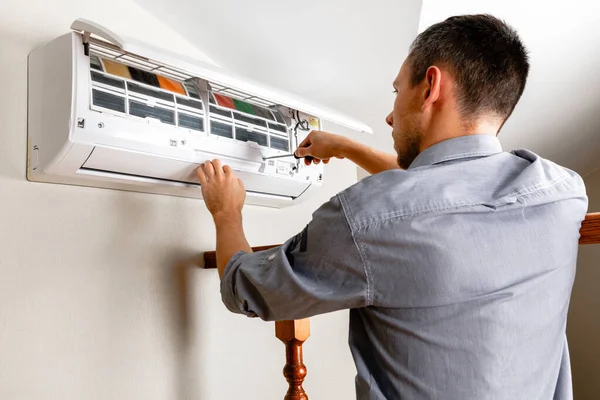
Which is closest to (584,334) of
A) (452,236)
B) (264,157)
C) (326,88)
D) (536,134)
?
(536,134)

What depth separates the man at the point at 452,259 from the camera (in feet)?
3.37

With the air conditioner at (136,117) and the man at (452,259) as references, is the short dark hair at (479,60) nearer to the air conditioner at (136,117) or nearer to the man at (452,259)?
the man at (452,259)

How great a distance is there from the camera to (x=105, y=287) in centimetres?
150

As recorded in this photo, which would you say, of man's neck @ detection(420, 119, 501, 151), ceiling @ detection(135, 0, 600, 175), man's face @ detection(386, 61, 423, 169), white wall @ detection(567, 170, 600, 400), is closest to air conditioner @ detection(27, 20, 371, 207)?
ceiling @ detection(135, 0, 600, 175)

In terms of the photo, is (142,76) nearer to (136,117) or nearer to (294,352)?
(136,117)

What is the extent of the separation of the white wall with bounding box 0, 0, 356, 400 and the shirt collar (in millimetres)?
810

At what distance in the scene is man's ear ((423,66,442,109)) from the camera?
1184 mm

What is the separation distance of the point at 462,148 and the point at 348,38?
759 mm

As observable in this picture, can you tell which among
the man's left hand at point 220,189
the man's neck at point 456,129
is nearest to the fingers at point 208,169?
the man's left hand at point 220,189

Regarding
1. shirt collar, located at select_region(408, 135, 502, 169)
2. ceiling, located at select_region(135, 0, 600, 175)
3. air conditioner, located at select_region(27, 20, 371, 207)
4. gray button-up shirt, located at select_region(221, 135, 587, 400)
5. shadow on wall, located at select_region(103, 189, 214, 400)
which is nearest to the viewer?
gray button-up shirt, located at select_region(221, 135, 587, 400)

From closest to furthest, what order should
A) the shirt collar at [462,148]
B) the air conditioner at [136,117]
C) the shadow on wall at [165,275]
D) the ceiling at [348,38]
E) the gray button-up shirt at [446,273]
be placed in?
the gray button-up shirt at [446,273], the shirt collar at [462,148], the air conditioner at [136,117], the shadow on wall at [165,275], the ceiling at [348,38]

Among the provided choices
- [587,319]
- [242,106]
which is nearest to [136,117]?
[242,106]

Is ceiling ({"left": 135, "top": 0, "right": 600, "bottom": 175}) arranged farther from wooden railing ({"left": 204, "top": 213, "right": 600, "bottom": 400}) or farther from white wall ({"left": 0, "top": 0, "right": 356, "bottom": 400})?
wooden railing ({"left": 204, "top": 213, "right": 600, "bottom": 400})

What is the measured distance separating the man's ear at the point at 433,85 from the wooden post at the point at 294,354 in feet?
2.37
